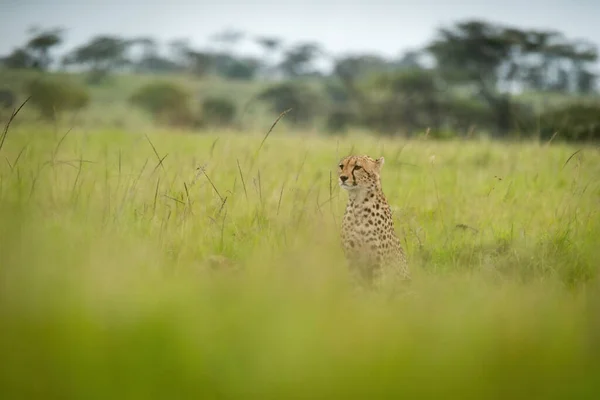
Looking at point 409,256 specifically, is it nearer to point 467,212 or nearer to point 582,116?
point 467,212

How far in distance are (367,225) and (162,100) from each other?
22.4 m

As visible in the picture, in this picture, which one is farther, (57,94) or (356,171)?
(57,94)

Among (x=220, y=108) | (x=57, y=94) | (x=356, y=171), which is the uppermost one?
(x=57, y=94)

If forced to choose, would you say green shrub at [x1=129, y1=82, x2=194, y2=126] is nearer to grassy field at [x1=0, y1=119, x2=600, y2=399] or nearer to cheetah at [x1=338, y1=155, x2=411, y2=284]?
cheetah at [x1=338, y1=155, x2=411, y2=284]

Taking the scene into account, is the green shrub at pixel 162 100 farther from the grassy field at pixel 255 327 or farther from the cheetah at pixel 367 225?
the grassy field at pixel 255 327

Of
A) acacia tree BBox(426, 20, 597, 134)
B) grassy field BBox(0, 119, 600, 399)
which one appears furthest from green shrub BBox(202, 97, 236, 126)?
grassy field BBox(0, 119, 600, 399)

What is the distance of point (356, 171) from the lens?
10.3ft

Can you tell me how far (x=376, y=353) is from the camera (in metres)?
1.53

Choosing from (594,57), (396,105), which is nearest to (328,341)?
(396,105)

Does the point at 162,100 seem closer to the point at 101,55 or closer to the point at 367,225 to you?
the point at 101,55

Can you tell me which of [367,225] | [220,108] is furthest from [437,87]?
[367,225]

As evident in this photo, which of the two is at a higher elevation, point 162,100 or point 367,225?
point 162,100

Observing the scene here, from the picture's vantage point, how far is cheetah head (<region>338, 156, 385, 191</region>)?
3119 millimetres

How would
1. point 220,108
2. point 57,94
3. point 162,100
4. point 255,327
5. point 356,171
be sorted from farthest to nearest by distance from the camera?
point 220,108 → point 162,100 → point 57,94 → point 356,171 → point 255,327
